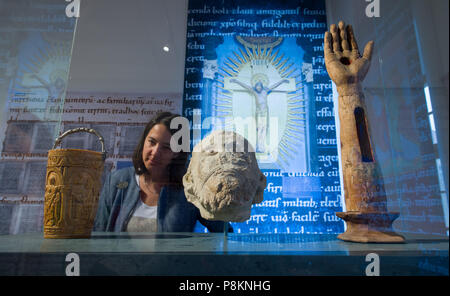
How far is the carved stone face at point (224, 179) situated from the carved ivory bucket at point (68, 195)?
437 mm

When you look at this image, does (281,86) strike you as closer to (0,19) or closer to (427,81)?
(427,81)

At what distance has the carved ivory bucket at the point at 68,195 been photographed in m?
1.08

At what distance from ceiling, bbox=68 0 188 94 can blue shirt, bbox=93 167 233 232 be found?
0.49 m

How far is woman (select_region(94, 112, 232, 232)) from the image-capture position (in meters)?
1.40

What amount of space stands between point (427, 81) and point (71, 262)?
122cm

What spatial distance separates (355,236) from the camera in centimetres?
100

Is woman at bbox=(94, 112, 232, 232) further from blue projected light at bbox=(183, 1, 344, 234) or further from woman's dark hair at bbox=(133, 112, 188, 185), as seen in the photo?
blue projected light at bbox=(183, 1, 344, 234)

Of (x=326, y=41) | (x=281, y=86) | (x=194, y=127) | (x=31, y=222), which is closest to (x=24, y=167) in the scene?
A: (x=31, y=222)

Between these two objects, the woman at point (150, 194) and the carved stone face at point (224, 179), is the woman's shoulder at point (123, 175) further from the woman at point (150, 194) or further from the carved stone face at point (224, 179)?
the carved stone face at point (224, 179)

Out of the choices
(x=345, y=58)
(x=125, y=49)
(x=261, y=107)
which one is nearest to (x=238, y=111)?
(x=261, y=107)

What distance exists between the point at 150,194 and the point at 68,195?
0.42m

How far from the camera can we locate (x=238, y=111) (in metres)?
1.55

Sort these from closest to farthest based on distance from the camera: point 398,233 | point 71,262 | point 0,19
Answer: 1. point 71,262
2. point 398,233
3. point 0,19

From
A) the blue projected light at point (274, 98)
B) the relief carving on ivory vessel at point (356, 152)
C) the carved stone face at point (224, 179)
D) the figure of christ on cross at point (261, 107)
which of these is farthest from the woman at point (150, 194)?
the relief carving on ivory vessel at point (356, 152)
